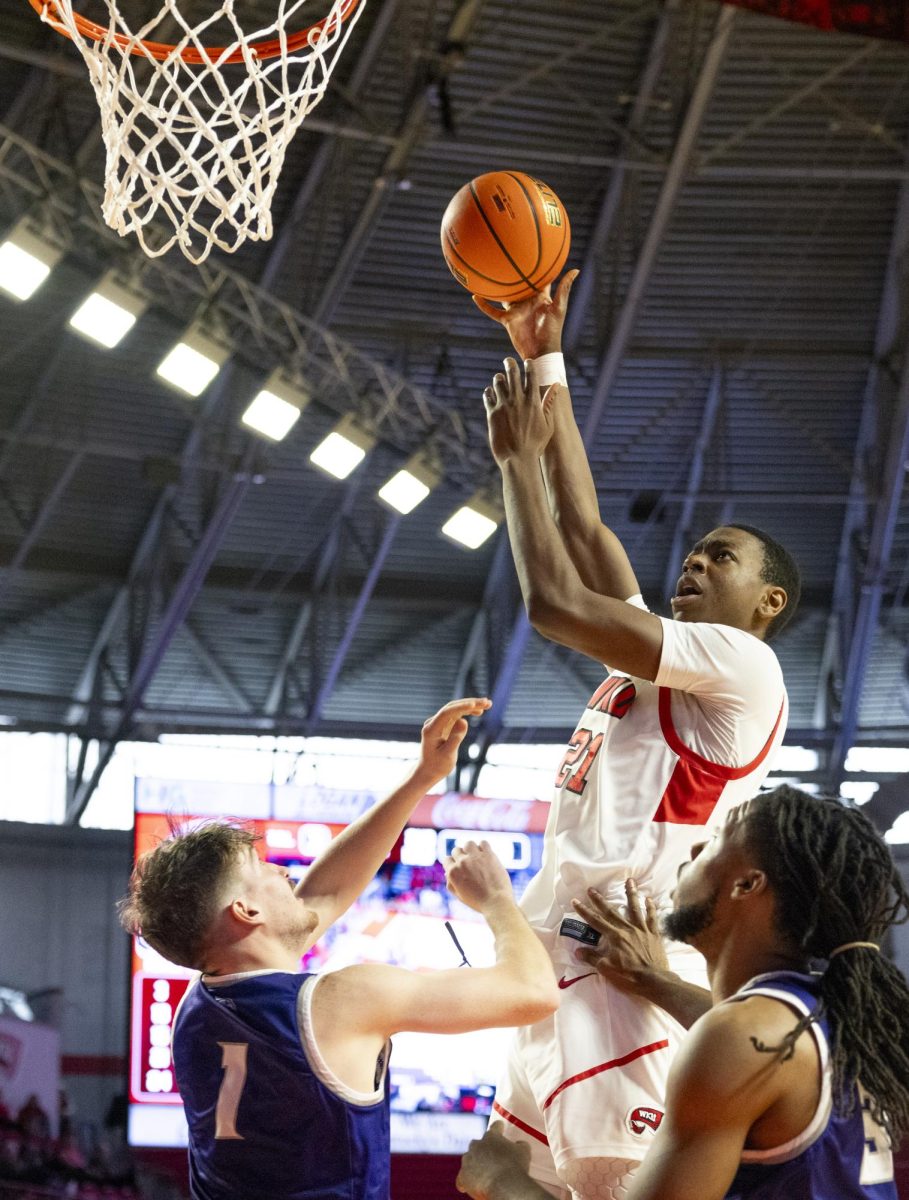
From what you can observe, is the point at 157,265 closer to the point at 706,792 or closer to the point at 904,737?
the point at 706,792

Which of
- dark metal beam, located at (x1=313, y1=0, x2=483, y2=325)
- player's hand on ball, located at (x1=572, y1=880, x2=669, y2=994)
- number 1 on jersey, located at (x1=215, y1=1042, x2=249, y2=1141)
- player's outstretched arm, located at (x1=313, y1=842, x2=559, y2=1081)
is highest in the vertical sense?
dark metal beam, located at (x1=313, y1=0, x2=483, y2=325)

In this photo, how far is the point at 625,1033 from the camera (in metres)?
3.74

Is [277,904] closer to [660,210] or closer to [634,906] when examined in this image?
[634,906]

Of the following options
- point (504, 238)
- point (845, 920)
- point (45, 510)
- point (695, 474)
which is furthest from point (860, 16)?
point (45, 510)

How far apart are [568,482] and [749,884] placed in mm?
→ 1697

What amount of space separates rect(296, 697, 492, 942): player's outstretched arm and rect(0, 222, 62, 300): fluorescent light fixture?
7.66 meters

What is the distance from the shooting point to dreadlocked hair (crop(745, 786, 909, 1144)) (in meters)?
2.83

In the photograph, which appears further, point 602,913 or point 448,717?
point 448,717

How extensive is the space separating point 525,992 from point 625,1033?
56 centimetres

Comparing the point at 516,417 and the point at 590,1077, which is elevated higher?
the point at 516,417

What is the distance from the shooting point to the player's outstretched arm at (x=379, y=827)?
4070 mm

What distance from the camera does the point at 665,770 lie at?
3.98 m

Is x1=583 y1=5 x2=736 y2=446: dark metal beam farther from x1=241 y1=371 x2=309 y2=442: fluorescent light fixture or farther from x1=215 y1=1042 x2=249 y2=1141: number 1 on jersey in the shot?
x1=215 y1=1042 x2=249 y2=1141: number 1 on jersey

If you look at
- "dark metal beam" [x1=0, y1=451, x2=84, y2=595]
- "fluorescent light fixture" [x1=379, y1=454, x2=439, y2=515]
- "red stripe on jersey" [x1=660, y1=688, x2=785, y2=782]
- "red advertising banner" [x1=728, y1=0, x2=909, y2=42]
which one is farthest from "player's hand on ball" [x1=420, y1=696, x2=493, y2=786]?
"dark metal beam" [x1=0, y1=451, x2=84, y2=595]
